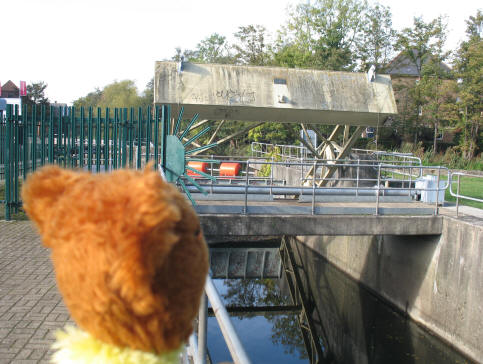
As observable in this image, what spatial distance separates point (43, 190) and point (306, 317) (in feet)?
37.7

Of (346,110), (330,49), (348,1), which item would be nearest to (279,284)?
(346,110)

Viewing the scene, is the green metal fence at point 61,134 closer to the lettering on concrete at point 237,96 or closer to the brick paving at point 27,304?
the brick paving at point 27,304

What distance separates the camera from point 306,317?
11969 mm

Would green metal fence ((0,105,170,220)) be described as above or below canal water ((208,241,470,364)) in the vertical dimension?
above

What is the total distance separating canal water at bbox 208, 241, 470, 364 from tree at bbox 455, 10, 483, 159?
74.6 feet

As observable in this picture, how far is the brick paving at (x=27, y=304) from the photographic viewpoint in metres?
4.15

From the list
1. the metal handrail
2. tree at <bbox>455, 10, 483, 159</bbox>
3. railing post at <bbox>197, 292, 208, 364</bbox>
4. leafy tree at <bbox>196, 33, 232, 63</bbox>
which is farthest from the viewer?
leafy tree at <bbox>196, 33, 232, 63</bbox>

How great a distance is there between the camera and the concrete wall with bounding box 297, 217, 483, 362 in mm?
8977

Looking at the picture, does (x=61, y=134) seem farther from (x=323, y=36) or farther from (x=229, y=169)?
(x=323, y=36)

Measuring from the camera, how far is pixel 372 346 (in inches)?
403

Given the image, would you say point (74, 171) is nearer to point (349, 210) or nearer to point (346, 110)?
point (349, 210)

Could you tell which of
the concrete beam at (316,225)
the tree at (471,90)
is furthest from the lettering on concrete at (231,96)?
the tree at (471,90)

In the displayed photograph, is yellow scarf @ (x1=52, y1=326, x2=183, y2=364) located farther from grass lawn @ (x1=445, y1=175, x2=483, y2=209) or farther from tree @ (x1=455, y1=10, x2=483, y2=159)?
tree @ (x1=455, y1=10, x2=483, y2=159)

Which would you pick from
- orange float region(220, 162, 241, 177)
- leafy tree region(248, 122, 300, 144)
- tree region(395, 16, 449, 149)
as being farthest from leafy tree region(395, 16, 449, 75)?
orange float region(220, 162, 241, 177)
